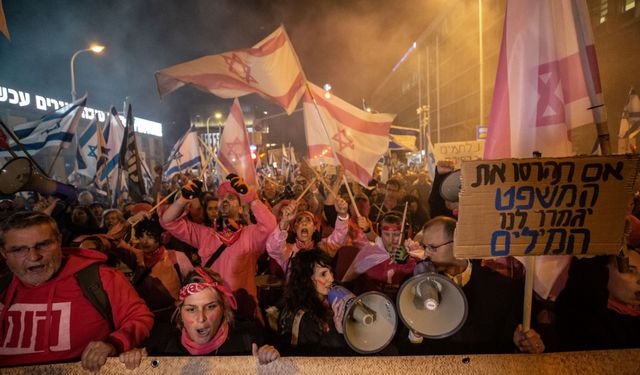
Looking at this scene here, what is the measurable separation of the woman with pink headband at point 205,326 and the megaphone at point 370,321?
0.65 m

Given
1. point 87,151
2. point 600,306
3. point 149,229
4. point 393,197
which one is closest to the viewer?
point 600,306

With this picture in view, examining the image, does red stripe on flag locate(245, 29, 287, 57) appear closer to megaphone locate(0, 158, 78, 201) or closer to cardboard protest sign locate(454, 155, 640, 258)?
megaphone locate(0, 158, 78, 201)

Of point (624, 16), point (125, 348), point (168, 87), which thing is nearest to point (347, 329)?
point (125, 348)

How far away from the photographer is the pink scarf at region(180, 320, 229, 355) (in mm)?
2121

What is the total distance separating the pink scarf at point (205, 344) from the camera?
212cm

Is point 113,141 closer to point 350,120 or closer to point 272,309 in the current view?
point 350,120

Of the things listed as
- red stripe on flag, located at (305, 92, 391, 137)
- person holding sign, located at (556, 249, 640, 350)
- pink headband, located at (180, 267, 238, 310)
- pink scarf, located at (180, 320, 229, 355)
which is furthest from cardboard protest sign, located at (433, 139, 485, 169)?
pink scarf, located at (180, 320, 229, 355)

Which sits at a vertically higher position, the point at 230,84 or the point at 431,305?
the point at 230,84

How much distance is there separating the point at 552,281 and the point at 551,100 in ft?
4.42

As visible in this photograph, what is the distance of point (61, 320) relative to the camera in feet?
6.84

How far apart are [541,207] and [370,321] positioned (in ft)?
3.85

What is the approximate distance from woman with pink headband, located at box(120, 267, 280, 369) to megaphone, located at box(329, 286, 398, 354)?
2.15 feet

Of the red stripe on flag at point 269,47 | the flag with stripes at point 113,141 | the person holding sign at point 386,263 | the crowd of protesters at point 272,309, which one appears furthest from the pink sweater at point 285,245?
the flag with stripes at point 113,141

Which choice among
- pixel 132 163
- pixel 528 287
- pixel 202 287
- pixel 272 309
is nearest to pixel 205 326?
pixel 202 287
